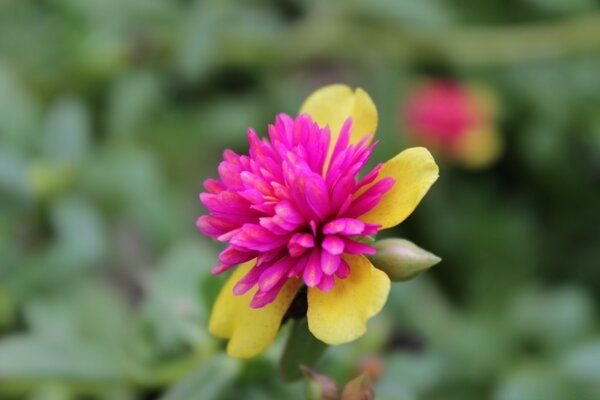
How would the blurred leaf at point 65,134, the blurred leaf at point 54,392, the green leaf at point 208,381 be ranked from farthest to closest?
the blurred leaf at point 65,134 → the blurred leaf at point 54,392 → the green leaf at point 208,381

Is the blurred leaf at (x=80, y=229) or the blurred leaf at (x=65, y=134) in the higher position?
the blurred leaf at (x=65, y=134)

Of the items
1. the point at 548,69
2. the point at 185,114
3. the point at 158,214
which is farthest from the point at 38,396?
the point at 548,69

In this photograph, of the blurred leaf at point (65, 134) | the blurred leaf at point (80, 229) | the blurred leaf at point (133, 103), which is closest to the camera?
the blurred leaf at point (80, 229)

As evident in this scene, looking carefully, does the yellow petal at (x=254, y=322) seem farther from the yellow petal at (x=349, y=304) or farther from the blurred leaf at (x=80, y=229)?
the blurred leaf at (x=80, y=229)

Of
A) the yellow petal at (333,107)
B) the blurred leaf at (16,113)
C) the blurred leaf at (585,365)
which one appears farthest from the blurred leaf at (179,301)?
the blurred leaf at (585,365)

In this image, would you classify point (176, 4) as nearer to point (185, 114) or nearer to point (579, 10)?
point (185, 114)

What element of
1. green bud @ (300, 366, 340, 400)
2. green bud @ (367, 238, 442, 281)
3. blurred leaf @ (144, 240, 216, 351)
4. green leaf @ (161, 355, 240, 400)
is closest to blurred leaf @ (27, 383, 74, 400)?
blurred leaf @ (144, 240, 216, 351)

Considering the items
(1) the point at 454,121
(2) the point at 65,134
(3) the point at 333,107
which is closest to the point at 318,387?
(3) the point at 333,107

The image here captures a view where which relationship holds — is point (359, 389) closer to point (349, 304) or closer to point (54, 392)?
point (349, 304)
